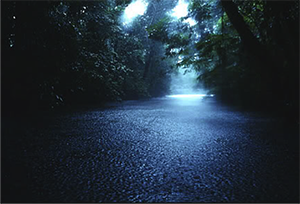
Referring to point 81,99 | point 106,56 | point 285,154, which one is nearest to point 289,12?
point 285,154

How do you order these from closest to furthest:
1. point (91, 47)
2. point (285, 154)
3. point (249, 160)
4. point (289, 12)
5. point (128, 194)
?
1. point (128, 194)
2. point (249, 160)
3. point (285, 154)
4. point (289, 12)
5. point (91, 47)

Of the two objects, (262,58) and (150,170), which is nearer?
(150,170)

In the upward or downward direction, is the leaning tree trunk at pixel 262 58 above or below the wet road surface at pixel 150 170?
above

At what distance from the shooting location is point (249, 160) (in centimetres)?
169

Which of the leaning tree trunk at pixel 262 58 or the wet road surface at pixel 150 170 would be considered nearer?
the wet road surface at pixel 150 170

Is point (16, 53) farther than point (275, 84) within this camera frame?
No

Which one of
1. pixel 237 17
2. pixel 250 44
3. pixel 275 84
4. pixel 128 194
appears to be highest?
pixel 237 17

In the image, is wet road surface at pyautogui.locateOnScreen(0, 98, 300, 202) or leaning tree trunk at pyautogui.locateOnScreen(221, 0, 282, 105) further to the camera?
leaning tree trunk at pyautogui.locateOnScreen(221, 0, 282, 105)

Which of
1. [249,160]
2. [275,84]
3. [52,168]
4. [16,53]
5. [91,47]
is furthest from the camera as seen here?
[91,47]

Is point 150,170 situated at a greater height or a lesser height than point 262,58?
lesser

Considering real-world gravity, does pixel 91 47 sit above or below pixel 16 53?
above

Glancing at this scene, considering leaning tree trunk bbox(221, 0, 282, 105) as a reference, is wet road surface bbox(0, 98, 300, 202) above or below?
below

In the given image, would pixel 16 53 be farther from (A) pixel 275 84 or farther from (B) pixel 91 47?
(A) pixel 275 84

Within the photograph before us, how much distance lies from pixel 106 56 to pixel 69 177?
6.52 m
